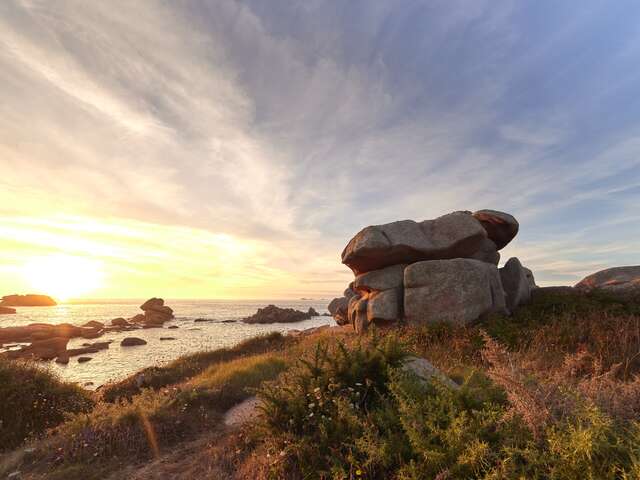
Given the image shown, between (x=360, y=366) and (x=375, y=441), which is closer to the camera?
(x=375, y=441)

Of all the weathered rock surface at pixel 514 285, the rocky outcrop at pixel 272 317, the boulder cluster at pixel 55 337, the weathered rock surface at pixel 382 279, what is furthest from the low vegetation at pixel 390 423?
the rocky outcrop at pixel 272 317

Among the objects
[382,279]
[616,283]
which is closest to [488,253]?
[616,283]

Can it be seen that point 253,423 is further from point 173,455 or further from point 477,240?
point 477,240

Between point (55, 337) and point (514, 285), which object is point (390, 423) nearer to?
point (514, 285)

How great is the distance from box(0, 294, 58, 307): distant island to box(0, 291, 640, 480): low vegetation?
582 ft

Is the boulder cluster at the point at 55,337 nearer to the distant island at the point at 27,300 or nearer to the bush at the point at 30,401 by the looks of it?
the bush at the point at 30,401

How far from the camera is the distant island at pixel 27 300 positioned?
445ft

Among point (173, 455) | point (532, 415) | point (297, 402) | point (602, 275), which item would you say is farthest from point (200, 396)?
point (602, 275)

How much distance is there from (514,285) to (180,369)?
17057 millimetres

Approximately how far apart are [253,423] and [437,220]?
15.1m

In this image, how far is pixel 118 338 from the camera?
43031mm

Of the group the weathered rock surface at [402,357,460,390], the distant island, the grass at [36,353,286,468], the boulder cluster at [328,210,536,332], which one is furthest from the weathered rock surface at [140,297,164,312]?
the distant island

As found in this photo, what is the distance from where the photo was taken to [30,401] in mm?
8750

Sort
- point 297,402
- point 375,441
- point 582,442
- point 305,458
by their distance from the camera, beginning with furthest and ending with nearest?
point 297,402
point 305,458
point 375,441
point 582,442
